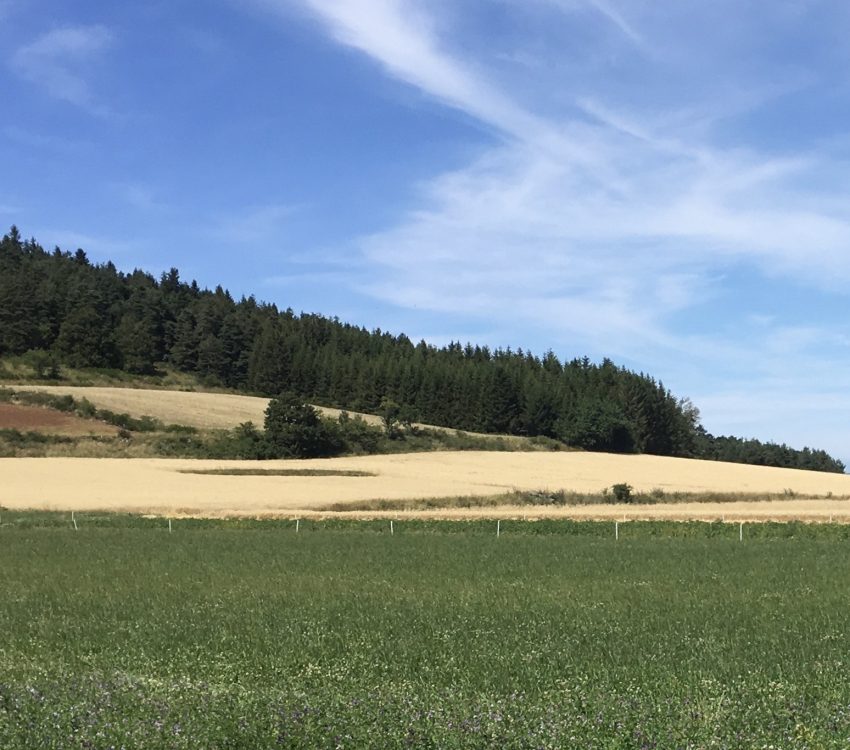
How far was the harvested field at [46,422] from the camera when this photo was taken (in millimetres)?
77000

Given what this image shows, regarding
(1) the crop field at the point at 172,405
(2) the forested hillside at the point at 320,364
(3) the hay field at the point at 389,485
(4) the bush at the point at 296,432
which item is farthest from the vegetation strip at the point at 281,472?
(2) the forested hillside at the point at 320,364

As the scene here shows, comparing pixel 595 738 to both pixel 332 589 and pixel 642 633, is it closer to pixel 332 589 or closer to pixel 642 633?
pixel 642 633

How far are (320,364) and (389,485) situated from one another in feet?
264

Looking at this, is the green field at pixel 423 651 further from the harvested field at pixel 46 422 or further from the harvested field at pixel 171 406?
the harvested field at pixel 171 406

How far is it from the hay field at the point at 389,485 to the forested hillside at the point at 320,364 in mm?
28469

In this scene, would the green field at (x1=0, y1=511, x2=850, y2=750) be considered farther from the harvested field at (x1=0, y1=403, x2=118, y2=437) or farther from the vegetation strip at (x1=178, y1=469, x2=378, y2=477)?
the harvested field at (x1=0, y1=403, x2=118, y2=437)

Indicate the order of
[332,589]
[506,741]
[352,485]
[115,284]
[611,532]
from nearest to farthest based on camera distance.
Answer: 1. [506,741]
2. [332,589]
3. [611,532]
4. [352,485]
5. [115,284]

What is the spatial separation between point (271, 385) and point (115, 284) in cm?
4454

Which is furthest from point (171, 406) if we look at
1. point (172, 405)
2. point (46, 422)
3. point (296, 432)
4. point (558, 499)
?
point (558, 499)

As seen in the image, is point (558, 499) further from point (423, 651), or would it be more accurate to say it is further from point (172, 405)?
point (172, 405)

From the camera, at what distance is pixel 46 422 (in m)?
79.2

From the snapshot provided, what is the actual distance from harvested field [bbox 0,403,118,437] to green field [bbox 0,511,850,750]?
55.0 meters

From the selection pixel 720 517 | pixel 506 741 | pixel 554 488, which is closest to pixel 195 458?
pixel 554 488

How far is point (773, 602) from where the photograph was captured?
1748cm
